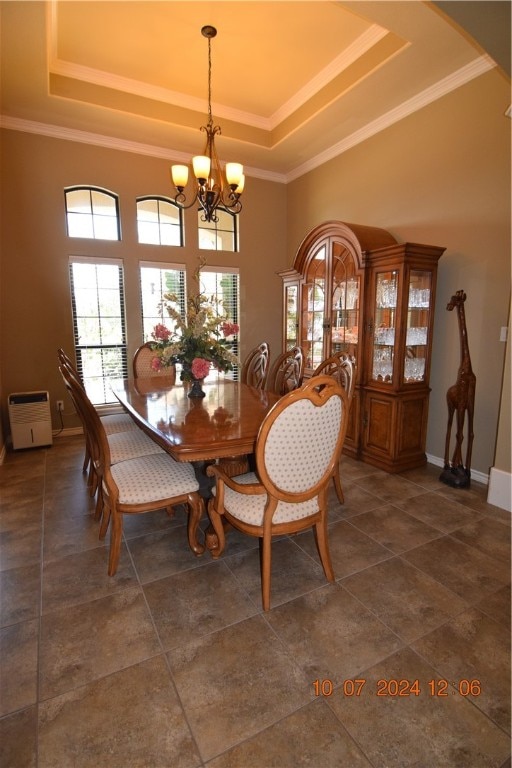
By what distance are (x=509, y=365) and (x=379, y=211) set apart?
2.12 metres

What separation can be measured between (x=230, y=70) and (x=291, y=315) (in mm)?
2408

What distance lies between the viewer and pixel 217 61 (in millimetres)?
3285

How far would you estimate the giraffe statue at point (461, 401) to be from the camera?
3010 mm

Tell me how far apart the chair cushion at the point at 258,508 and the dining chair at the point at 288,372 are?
157 cm

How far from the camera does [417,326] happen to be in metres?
3.39

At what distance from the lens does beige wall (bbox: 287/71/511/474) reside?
2.90 meters

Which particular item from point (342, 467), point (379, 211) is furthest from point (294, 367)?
point (379, 211)

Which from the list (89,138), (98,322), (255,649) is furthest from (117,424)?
(89,138)

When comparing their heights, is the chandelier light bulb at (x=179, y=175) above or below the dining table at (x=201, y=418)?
above

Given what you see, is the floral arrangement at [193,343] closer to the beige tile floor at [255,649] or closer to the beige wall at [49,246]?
the beige tile floor at [255,649]

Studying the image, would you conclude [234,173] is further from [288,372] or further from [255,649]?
[255,649]

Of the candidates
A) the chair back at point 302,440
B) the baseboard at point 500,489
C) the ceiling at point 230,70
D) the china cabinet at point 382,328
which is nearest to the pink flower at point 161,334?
the chair back at point 302,440

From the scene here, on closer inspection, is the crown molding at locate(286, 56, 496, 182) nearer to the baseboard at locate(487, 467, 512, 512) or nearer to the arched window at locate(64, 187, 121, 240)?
the arched window at locate(64, 187, 121, 240)

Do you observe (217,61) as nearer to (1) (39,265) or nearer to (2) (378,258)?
(2) (378,258)
